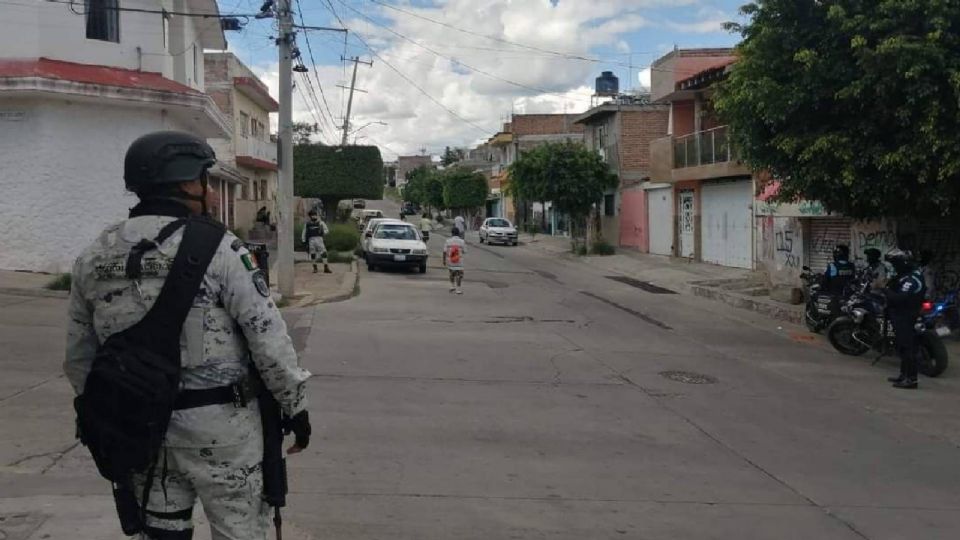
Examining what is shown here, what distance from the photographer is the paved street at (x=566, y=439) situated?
520 centimetres

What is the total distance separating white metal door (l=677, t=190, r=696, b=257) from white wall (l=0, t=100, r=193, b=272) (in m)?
19.0

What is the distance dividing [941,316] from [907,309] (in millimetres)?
1210

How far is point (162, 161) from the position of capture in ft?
9.48

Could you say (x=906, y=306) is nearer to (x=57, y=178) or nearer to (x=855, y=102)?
(x=855, y=102)

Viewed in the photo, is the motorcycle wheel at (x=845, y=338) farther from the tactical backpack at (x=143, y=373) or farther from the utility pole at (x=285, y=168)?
the tactical backpack at (x=143, y=373)

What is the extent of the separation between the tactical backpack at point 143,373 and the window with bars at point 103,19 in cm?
1686

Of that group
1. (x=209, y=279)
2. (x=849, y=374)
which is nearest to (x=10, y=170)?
(x=849, y=374)

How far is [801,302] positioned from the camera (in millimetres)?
17250

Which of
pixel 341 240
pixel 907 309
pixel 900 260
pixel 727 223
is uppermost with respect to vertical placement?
pixel 727 223

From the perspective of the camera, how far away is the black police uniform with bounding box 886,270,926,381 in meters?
9.95

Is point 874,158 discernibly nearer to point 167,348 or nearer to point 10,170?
point 167,348

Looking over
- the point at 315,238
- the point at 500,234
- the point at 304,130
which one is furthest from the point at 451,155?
the point at 315,238

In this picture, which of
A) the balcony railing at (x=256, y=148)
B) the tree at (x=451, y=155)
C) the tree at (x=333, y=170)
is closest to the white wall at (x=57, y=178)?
the balcony railing at (x=256, y=148)

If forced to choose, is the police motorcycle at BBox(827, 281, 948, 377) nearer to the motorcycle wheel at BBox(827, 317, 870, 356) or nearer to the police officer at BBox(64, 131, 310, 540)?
the motorcycle wheel at BBox(827, 317, 870, 356)
